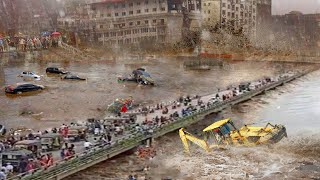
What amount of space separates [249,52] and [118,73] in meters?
62.3

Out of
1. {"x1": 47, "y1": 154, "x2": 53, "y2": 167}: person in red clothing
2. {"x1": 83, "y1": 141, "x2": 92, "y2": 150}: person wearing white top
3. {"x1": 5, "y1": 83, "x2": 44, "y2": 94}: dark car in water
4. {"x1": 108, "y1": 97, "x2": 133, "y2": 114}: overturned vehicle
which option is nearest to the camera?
{"x1": 47, "y1": 154, "x2": 53, "y2": 167}: person in red clothing

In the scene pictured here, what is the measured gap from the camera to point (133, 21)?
114000 mm

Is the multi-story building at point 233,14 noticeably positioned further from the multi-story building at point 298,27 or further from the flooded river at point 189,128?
the flooded river at point 189,128

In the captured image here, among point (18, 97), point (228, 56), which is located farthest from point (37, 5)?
point (18, 97)

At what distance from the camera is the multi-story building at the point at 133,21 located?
113562mm

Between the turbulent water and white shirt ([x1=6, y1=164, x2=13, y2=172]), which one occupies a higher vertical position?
white shirt ([x1=6, y1=164, x2=13, y2=172])

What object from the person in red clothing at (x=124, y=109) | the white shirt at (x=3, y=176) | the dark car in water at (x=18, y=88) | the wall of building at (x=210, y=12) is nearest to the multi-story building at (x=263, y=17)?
the wall of building at (x=210, y=12)

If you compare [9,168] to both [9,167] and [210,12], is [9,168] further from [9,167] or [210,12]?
[210,12]

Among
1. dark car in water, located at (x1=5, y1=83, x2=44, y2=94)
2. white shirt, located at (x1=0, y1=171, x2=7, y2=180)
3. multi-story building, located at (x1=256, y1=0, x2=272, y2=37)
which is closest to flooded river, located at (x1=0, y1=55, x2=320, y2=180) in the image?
dark car in water, located at (x1=5, y1=83, x2=44, y2=94)

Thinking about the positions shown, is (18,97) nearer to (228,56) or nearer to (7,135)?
(7,135)

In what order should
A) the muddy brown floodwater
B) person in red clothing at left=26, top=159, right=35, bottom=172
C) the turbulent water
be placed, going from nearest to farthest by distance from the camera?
person in red clothing at left=26, top=159, right=35, bottom=172, the turbulent water, the muddy brown floodwater

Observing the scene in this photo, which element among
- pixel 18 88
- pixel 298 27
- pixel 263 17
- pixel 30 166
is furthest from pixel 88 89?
pixel 298 27

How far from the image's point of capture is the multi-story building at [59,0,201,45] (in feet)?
373

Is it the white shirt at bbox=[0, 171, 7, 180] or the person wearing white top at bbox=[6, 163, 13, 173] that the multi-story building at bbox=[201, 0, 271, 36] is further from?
the white shirt at bbox=[0, 171, 7, 180]
